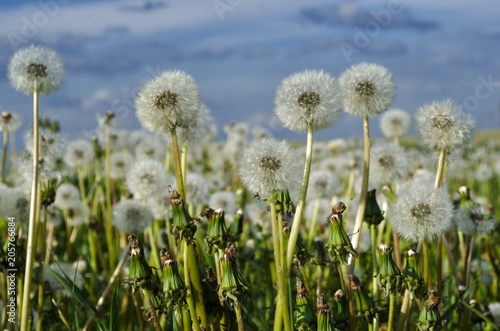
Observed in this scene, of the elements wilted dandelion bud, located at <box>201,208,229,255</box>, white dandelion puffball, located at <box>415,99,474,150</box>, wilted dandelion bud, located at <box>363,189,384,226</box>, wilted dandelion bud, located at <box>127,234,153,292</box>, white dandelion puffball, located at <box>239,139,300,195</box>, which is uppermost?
white dandelion puffball, located at <box>415,99,474,150</box>

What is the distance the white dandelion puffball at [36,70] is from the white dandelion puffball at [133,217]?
4.25 feet

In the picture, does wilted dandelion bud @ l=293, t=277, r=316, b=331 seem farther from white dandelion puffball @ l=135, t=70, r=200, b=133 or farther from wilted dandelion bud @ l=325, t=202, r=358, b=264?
white dandelion puffball @ l=135, t=70, r=200, b=133

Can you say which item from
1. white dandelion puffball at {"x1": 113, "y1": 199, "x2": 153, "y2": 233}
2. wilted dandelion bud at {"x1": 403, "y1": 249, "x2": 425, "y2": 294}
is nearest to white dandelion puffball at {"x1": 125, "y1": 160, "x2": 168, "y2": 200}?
white dandelion puffball at {"x1": 113, "y1": 199, "x2": 153, "y2": 233}

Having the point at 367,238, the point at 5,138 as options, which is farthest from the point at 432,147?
the point at 5,138

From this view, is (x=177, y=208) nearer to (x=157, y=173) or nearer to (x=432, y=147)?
(x=432, y=147)

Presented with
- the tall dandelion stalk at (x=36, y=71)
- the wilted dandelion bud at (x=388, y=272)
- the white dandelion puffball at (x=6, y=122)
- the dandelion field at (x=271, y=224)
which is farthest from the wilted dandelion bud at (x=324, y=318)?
the white dandelion puffball at (x=6, y=122)

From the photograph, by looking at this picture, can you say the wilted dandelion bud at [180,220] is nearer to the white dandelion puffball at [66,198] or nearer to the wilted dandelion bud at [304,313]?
the wilted dandelion bud at [304,313]

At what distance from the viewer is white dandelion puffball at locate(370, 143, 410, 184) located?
361 cm

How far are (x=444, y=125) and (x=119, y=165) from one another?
4.40 metres

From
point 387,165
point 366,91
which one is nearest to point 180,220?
point 366,91

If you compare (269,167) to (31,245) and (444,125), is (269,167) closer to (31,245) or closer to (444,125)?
(444,125)

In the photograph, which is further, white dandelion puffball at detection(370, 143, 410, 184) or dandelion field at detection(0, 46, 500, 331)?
white dandelion puffball at detection(370, 143, 410, 184)

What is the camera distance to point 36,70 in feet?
8.25

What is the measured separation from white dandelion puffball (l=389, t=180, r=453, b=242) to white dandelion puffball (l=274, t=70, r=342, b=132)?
0.59 metres
